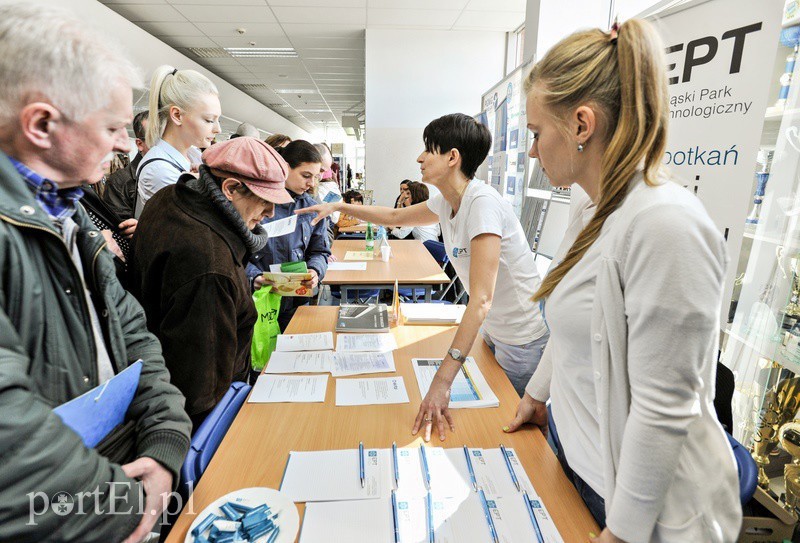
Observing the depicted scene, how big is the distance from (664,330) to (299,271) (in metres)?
1.82

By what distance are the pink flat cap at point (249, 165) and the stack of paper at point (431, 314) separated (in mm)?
936

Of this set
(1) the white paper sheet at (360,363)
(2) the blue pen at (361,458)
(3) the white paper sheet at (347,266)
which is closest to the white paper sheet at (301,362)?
(1) the white paper sheet at (360,363)

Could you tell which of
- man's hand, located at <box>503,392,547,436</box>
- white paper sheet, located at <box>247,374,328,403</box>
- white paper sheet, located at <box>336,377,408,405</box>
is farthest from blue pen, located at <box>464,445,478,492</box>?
white paper sheet, located at <box>247,374,328,403</box>

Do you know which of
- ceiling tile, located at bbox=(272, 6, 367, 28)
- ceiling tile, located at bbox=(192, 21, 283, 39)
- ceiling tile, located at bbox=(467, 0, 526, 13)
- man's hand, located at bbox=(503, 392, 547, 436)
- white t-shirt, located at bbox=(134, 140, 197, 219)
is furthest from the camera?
ceiling tile, located at bbox=(192, 21, 283, 39)

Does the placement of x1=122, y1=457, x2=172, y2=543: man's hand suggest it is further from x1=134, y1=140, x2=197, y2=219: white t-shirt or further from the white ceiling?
the white ceiling

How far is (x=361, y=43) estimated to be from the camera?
693cm

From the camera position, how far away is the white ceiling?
17.6ft

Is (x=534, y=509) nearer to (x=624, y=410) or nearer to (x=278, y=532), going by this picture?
(x=624, y=410)

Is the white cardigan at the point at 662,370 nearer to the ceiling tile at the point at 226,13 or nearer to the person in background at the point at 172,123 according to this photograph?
the person in background at the point at 172,123

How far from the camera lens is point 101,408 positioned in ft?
2.67

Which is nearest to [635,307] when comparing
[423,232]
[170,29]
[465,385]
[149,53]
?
[465,385]

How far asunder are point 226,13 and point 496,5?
3.41 meters

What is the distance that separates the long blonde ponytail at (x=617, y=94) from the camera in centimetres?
81

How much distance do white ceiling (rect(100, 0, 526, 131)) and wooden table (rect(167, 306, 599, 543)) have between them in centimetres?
536
